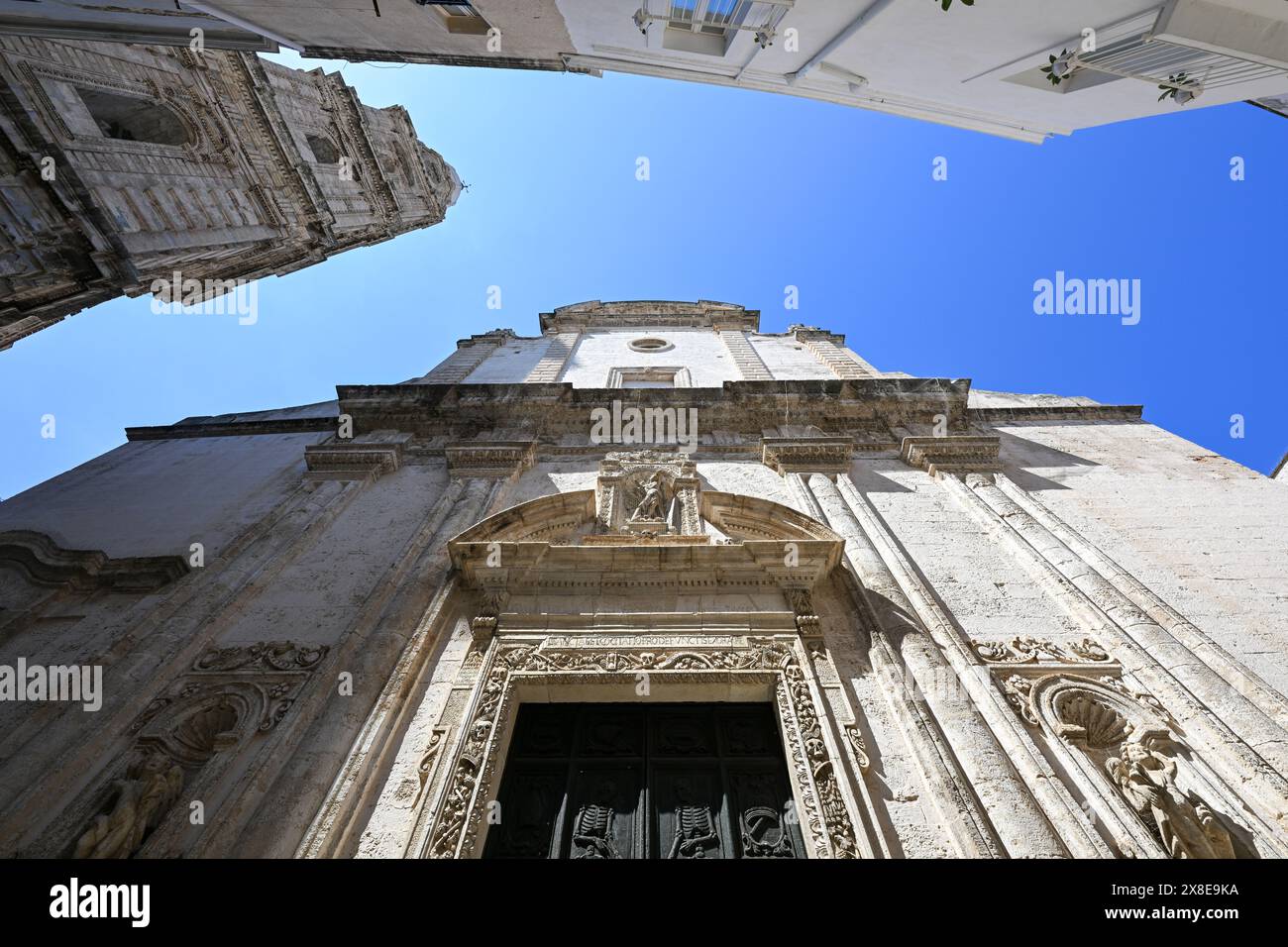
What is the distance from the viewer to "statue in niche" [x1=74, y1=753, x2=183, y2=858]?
454cm

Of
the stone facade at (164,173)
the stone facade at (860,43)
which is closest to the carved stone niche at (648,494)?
the stone facade at (860,43)

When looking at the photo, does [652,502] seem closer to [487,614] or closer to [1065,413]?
[487,614]

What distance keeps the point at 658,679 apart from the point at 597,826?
148 cm

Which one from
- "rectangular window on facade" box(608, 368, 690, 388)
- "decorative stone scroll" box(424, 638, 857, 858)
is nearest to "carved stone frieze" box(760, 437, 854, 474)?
"decorative stone scroll" box(424, 638, 857, 858)

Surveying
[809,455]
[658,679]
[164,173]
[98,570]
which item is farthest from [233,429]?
[809,455]

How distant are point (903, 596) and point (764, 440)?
4313 millimetres

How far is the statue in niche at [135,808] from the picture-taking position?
14.9ft

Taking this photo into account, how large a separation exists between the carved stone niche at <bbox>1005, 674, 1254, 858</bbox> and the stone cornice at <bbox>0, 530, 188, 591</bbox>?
32.1 ft

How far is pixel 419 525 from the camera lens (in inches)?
348

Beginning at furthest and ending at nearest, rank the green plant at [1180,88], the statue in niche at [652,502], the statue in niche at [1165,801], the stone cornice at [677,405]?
the stone cornice at [677,405] → the statue in niche at [652,502] → the green plant at [1180,88] → the statue in niche at [1165,801]

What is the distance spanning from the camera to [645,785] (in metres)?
5.82

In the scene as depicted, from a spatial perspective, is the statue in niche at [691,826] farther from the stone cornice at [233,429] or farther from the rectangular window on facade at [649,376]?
the rectangular window on facade at [649,376]

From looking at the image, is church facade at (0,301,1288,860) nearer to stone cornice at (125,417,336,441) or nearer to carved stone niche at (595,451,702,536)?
carved stone niche at (595,451,702,536)

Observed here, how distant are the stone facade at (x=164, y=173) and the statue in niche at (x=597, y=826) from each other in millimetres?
13751
